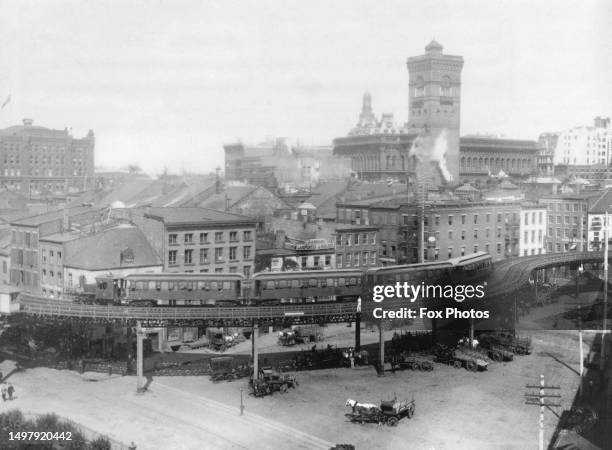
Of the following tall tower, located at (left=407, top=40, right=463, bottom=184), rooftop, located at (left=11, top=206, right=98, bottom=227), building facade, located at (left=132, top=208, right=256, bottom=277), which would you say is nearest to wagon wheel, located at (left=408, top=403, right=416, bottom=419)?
building facade, located at (left=132, top=208, right=256, bottom=277)

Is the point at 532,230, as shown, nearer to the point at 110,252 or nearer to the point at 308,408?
the point at 110,252

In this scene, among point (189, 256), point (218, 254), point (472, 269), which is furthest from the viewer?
point (218, 254)

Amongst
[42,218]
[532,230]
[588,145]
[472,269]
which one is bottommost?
[472,269]

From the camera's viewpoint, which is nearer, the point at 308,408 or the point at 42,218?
the point at 308,408

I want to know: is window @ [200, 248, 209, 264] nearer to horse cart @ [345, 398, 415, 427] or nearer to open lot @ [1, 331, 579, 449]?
open lot @ [1, 331, 579, 449]

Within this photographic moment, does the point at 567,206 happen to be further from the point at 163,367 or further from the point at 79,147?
the point at 79,147

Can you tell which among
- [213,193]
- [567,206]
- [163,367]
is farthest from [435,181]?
[163,367]

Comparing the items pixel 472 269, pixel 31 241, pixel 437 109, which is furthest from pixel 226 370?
pixel 437 109
